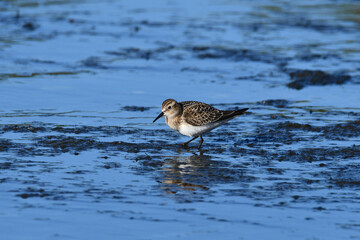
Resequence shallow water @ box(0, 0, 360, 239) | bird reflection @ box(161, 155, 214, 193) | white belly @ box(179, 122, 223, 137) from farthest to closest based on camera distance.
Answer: white belly @ box(179, 122, 223, 137) → bird reflection @ box(161, 155, 214, 193) → shallow water @ box(0, 0, 360, 239)

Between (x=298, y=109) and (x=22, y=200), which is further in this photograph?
(x=298, y=109)

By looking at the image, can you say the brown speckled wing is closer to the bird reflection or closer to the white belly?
the white belly

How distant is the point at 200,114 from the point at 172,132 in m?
1.19

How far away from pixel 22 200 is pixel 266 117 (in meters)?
6.61

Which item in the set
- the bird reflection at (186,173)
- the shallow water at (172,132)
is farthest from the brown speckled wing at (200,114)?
the bird reflection at (186,173)

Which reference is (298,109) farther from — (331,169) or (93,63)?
(93,63)

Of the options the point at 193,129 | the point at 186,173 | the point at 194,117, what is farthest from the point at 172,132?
the point at 186,173

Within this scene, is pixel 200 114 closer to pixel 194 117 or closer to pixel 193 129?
pixel 194 117

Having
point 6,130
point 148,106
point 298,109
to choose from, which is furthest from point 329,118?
point 6,130

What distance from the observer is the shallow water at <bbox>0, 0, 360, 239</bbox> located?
318 inches

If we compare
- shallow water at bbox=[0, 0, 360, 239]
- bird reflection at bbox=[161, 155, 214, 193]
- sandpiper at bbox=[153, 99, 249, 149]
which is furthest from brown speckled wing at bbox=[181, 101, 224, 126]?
bird reflection at bbox=[161, 155, 214, 193]

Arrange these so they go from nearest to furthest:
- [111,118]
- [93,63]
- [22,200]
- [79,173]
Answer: [22,200] → [79,173] → [111,118] → [93,63]

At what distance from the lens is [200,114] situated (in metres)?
12.1

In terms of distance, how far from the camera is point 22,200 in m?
8.47
